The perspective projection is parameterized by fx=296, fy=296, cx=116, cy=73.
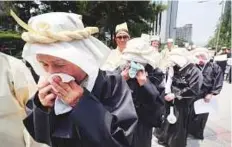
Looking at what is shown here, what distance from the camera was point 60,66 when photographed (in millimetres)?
1208

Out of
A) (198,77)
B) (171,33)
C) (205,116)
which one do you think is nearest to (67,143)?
(198,77)

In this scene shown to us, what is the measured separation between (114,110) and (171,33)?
75.9ft

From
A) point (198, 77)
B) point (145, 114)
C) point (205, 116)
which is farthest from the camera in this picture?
point (205, 116)

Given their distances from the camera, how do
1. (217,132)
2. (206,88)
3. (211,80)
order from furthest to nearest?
1. (217,132)
2. (211,80)
3. (206,88)

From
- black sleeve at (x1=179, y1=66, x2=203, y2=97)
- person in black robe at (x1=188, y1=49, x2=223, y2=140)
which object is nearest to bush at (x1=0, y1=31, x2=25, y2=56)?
person in black robe at (x1=188, y1=49, x2=223, y2=140)

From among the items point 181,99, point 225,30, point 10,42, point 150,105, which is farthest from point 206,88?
point 225,30

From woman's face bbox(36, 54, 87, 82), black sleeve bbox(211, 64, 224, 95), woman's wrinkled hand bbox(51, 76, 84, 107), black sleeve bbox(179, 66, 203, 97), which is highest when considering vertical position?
woman's face bbox(36, 54, 87, 82)

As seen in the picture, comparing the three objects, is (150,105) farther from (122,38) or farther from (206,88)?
(206,88)

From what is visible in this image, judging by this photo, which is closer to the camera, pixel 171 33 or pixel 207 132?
pixel 207 132

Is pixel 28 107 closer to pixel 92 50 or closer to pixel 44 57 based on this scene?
pixel 44 57

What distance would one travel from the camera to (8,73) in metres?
1.57

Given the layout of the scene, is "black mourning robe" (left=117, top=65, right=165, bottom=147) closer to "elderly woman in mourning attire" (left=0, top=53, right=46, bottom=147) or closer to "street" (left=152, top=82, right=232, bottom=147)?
"elderly woman in mourning attire" (left=0, top=53, right=46, bottom=147)

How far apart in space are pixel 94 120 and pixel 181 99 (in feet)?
10.2

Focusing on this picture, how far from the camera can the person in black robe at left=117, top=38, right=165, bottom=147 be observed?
7.78ft
